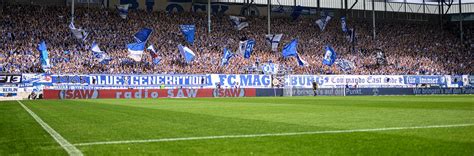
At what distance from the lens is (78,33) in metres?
43.7

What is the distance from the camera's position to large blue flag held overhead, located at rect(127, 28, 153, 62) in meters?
43.3

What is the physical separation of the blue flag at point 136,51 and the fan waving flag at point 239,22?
13244mm

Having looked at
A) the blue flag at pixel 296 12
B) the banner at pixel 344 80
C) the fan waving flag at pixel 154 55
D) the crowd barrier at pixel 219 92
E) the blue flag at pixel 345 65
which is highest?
the blue flag at pixel 296 12

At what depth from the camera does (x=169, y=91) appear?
138 ft

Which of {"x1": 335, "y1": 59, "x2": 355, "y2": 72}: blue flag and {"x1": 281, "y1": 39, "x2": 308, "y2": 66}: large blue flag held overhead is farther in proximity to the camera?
{"x1": 335, "y1": 59, "x2": 355, "y2": 72}: blue flag

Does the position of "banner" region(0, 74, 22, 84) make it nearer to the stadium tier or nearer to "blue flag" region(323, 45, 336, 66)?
the stadium tier

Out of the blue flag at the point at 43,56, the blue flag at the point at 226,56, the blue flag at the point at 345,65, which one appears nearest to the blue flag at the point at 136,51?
the blue flag at the point at 43,56

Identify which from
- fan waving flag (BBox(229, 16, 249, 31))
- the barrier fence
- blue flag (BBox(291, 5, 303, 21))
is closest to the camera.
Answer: the barrier fence

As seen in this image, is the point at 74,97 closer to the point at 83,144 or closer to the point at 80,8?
the point at 80,8

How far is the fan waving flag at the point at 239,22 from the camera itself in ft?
175

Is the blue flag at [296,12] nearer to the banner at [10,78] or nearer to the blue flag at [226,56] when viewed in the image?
the blue flag at [226,56]

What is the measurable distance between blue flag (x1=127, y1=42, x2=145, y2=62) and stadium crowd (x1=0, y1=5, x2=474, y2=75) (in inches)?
31.3

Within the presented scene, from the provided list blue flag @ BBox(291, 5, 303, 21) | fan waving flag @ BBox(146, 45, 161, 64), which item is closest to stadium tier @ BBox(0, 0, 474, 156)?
fan waving flag @ BBox(146, 45, 161, 64)

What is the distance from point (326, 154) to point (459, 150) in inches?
61.7
